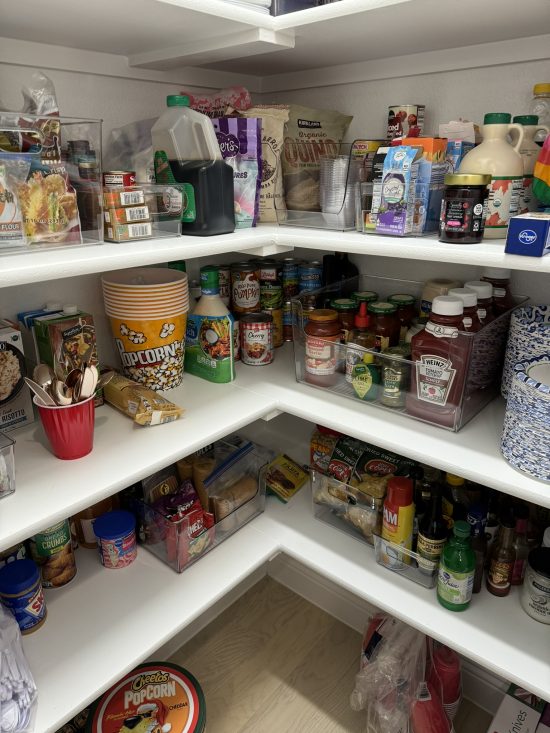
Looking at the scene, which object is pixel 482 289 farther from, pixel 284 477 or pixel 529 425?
pixel 284 477

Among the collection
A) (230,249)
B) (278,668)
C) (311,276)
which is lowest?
(278,668)

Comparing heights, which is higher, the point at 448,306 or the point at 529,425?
the point at 448,306

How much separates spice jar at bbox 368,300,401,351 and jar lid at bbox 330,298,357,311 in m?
0.06

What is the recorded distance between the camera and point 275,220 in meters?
1.33

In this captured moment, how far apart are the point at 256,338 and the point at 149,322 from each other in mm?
352

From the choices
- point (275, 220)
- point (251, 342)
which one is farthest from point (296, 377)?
point (275, 220)

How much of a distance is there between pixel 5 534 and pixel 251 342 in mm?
790

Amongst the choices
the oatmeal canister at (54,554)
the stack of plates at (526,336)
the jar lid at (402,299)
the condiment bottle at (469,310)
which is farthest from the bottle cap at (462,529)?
the oatmeal canister at (54,554)

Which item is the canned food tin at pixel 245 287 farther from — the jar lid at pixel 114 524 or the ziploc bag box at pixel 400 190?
the jar lid at pixel 114 524

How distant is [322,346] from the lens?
1.28 metres

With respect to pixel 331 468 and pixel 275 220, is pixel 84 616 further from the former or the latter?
pixel 275 220

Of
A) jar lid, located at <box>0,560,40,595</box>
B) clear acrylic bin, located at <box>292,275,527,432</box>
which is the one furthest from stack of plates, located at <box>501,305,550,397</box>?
jar lid, located at <box>0,560,40,595</box>

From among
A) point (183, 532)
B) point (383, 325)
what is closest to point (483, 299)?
point (383, 325)

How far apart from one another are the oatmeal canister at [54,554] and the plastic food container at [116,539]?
75 millimetres
